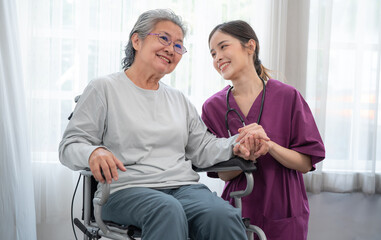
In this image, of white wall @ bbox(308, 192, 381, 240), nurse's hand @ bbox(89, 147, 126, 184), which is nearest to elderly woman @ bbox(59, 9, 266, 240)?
nurse's hand @ bbox(89, 147, 126, 184)

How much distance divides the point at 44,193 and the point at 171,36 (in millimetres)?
1222

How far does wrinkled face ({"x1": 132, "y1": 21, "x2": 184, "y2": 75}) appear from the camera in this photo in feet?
4.86

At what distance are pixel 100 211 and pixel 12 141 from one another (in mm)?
862

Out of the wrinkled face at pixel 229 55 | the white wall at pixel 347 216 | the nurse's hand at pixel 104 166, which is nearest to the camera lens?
the nurse's hand at pixel 104 166

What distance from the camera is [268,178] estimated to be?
5.16 ft

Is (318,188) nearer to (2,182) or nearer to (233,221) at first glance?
(233,221)

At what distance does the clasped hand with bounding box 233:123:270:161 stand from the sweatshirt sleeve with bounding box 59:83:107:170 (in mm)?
483

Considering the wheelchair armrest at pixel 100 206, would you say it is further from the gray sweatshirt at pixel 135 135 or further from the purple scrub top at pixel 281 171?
the purple scrub top at pixel 281 171

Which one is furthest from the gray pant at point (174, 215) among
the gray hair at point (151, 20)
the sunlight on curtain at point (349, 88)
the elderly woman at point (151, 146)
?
the sunlight on curtain at point (349, 88)

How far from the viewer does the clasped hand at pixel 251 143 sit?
4.46 feet

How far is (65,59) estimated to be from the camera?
2.18 meters

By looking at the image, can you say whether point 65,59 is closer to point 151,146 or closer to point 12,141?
point 12,141

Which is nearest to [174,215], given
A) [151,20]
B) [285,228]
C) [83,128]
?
[83,128]

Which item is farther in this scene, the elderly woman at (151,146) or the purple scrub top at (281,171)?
the purple scrub top at (281,171)
